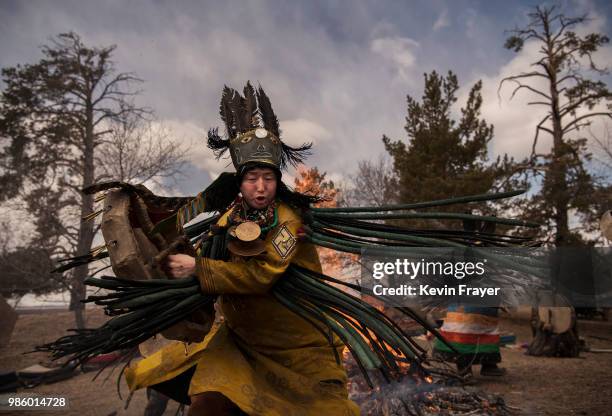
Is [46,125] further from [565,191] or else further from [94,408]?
[565,191]

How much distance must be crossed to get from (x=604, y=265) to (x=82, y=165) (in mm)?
14322

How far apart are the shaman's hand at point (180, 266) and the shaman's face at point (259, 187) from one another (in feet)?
1.55

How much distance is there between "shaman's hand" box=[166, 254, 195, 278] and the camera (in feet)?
6.79

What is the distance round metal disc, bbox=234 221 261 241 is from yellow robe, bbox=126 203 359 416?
4.7 inches

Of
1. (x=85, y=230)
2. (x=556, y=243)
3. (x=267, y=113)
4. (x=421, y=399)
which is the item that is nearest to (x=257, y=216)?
(x=267, y=113)

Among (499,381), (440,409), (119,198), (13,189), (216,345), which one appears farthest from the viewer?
(13,189)

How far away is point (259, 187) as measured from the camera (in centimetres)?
232

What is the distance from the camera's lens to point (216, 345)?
2264 millimetres

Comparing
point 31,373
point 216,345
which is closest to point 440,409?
point 216,345

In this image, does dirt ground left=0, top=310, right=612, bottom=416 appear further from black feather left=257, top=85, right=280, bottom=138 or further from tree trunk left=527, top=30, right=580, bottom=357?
black feather left=257, top=85, right=280, bottom=138

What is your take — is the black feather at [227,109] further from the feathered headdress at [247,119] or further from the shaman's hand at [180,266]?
the shaman's hand at [180,266]

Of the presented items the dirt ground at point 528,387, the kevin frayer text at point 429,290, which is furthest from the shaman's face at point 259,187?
the dirt ground at point 528,387

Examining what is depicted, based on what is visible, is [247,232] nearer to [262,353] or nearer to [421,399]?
[262,353]

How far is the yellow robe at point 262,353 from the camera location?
1.95 m
